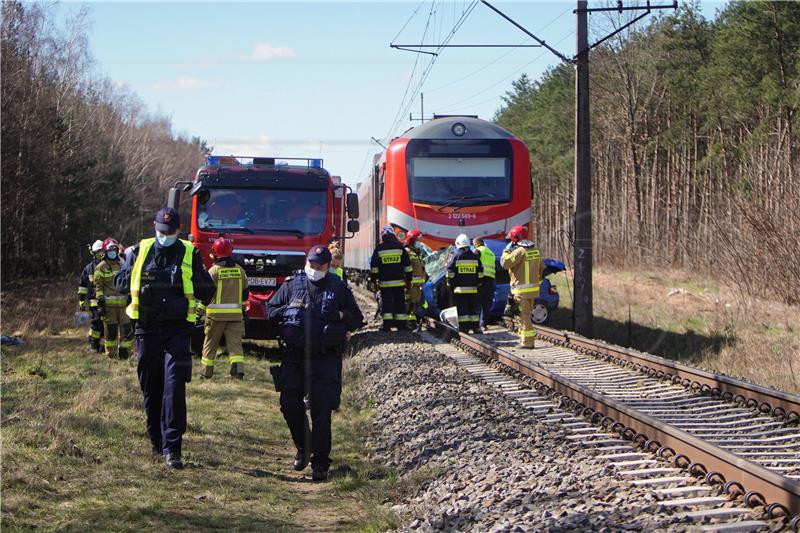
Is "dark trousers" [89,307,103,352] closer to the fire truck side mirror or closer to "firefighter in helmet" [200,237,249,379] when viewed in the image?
"firefighter in helmet" [200,237,249,379]

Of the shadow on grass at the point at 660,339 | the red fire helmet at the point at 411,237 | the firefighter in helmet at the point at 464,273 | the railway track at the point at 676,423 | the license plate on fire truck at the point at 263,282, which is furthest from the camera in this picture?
the red fire helmet at the point at 411,237

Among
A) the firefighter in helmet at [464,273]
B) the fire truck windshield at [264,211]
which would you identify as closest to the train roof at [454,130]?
the firefighter in helmet at [464,273]

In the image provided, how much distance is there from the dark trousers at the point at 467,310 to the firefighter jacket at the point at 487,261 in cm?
44

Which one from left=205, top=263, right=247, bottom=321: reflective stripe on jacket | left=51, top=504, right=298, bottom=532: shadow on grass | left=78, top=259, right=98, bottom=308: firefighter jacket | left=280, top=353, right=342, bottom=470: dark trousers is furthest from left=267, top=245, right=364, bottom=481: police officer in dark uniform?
left=78, top=259, right=98, bottom=308: firefighter jacket

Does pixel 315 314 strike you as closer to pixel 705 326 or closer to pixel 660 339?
pixel 660 339

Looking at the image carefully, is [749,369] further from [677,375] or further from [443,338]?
[443,338]

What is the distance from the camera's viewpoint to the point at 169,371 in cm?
813

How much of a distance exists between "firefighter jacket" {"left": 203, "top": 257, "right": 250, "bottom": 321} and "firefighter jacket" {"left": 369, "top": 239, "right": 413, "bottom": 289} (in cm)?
453

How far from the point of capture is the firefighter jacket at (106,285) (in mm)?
15547

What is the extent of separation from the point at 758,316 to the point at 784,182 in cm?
410

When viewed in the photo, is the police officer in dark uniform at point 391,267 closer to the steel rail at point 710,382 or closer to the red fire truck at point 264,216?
the red fire truck at point 264,216

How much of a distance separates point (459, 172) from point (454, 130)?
0.82m

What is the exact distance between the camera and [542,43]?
1775 cm

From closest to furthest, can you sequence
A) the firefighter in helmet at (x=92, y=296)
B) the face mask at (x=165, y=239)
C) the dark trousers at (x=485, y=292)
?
the face mask at (x=165, y=239) < the firefighter in helmet at (x=92, y=296) < the dark trousers at (x=485, y=292)
